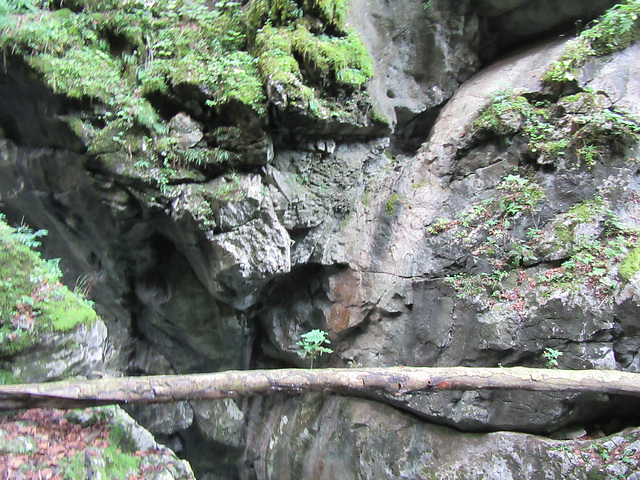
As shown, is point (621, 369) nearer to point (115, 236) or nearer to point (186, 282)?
point (186, 282)

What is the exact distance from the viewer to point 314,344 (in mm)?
7055

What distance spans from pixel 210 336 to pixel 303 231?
3231 millimetres

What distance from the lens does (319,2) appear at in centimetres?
658

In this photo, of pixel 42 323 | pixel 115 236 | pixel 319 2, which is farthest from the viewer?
pixel 115 236

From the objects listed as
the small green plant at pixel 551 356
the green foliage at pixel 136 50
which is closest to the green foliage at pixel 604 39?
the small green plant at pixel 551 356

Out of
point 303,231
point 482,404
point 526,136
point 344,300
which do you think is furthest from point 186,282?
point 526,136

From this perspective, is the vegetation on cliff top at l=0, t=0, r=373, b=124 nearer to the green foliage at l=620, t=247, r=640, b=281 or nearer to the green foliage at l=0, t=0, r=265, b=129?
the green foliage at l=0, t=0, r=265, b=129

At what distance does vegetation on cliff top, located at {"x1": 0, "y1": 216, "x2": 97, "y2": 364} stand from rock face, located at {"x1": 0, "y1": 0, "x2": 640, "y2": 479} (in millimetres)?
2355

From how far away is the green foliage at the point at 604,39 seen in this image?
613cm

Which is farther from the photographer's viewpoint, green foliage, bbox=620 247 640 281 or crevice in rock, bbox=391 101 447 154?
crevice in rock, bbox=391 101 447 154

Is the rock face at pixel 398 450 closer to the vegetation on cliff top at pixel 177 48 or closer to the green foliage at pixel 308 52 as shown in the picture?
the green foliage at pixel 308 52

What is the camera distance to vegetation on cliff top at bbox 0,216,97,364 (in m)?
3.62

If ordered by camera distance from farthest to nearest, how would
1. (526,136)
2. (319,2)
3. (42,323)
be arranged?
1. (319,2)
2. (526,136)
3. (42,323)

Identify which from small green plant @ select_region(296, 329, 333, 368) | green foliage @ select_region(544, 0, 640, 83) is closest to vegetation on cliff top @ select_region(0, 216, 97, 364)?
small green plant @ select_region(296, 329, 333, 368)
